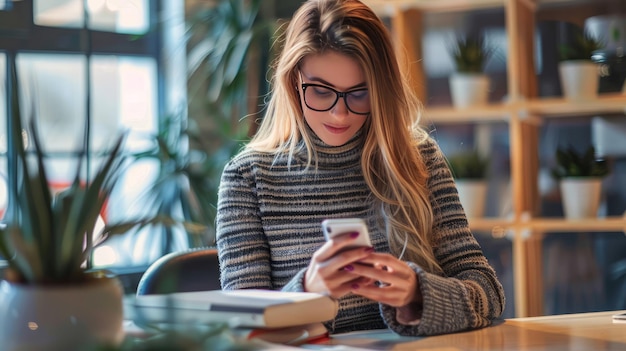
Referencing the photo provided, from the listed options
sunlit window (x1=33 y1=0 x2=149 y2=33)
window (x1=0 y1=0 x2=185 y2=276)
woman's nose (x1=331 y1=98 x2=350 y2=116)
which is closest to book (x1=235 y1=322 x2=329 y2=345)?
woman's nose (x1=331 y1=98 x2=350 y2=116)

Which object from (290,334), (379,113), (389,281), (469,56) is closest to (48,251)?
(290,334)

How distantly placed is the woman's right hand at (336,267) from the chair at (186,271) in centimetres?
34

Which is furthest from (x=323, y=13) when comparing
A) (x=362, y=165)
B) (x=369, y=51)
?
(x=362, y=165)

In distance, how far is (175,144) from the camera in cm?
336

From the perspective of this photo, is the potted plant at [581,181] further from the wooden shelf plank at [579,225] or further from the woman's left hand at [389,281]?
the woman's left hand at [389,281]

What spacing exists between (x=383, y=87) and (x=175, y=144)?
1805 millimetres

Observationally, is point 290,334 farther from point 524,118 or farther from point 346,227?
point 524,118

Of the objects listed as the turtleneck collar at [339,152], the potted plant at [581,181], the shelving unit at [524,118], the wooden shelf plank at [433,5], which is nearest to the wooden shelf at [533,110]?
the shelving unit at [524,118]

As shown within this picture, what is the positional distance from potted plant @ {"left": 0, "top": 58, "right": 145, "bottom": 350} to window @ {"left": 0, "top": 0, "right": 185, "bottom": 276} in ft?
7.98

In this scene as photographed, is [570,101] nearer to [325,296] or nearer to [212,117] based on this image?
[212,117]

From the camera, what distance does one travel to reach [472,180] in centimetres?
333

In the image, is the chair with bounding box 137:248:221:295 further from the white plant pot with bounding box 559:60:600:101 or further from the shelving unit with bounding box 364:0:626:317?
the white plant pot with bounding box 559:60:600:101

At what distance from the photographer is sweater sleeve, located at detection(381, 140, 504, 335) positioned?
146 cm

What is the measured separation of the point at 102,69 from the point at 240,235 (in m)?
2.31
